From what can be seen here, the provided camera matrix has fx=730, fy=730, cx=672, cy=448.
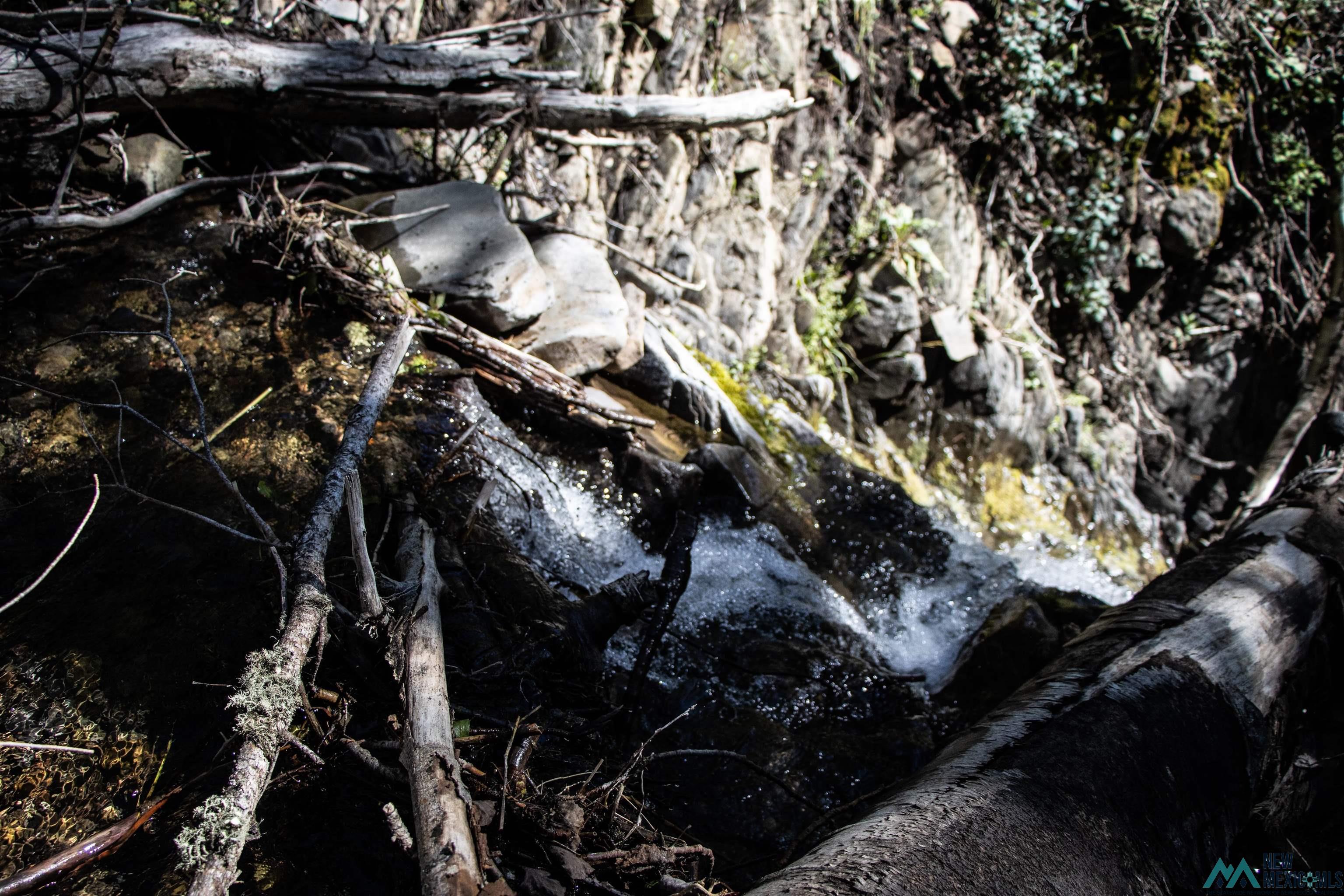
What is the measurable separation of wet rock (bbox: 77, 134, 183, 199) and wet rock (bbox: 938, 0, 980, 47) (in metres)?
6.42

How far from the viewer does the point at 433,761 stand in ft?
4.46

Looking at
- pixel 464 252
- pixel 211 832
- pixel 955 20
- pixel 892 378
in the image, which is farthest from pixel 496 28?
pixel 955 20

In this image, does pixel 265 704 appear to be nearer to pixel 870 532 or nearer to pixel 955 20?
pixel 870 532

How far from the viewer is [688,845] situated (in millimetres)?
1551

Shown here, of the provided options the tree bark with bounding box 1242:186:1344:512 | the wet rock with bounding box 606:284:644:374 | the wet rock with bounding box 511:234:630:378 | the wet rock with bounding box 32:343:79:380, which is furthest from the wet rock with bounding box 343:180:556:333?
the tree bark with bounding box 1242:186:1344:512

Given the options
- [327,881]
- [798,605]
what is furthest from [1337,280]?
[327,881]

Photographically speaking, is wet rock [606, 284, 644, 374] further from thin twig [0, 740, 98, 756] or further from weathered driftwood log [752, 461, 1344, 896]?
thin twig [0, 740, 98, 756]

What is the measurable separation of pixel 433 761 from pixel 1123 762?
152cm

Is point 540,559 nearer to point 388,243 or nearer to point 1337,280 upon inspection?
point 388,243

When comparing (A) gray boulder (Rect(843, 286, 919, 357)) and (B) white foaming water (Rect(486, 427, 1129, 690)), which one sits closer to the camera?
(B) white foaming water (Rect(486, 427, 1129, 690))

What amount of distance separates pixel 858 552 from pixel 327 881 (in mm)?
3124

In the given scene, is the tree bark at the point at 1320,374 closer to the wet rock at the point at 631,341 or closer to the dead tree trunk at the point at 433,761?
the wet rock at the point at 631,341

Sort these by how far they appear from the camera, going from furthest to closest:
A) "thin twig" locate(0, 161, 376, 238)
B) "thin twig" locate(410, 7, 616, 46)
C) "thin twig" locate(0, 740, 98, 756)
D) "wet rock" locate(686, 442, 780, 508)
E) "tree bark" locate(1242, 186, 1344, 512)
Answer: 1. "tree bark" locate(1242, 186, 1344, 512)
2. "thin twig" locate(410, 7, 616, 46)
3. "wet rock" locate(686, 442, 780, 508)
4. "thin twig" locate(0, 161, 376, 238)
5. "thin twig" locate(0, 740, 98, 756)

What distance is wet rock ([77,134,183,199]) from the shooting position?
3.38m
